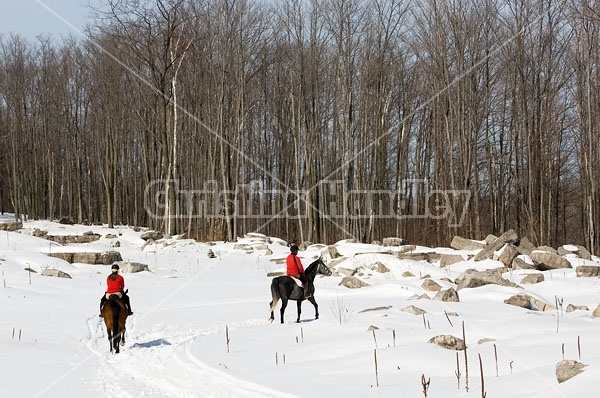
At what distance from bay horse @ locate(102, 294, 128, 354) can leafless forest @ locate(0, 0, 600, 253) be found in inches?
788

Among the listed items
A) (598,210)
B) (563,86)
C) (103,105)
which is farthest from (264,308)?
(103,105)

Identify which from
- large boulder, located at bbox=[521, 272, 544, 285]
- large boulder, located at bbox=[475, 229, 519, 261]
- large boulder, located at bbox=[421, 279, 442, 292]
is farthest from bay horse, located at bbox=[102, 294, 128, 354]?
large boulder, located at bbox=[475, 229, 519, 261]

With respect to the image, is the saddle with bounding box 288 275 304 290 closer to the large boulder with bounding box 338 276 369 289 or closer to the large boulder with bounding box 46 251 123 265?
the large boulder with bounding box 338 276 369 289

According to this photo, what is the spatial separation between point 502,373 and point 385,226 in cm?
3310

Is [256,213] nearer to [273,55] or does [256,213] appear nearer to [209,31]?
[273,55]

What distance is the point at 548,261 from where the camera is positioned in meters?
18.7

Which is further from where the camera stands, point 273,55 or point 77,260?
point 273,55

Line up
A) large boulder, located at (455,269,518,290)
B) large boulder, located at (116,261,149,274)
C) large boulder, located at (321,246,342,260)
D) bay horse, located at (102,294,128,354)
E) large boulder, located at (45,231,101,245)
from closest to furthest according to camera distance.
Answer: bay horse, located at (102,294,128,354) < large boulder, located at (455,269,518,290) < large boulder, located at (116,261,149,274) < large boulder, located at (321,246,342,260) < large boulder, located at (45,231,101,245)

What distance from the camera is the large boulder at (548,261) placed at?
18609 millimetres

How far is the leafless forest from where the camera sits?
2945cm

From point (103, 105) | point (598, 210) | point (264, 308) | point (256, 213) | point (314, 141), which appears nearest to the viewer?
point (264, 308)

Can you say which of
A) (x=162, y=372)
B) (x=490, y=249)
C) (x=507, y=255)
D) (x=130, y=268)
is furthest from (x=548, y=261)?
(x=162, y=372)

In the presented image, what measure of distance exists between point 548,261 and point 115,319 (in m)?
14.5

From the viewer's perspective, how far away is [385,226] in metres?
39.2
